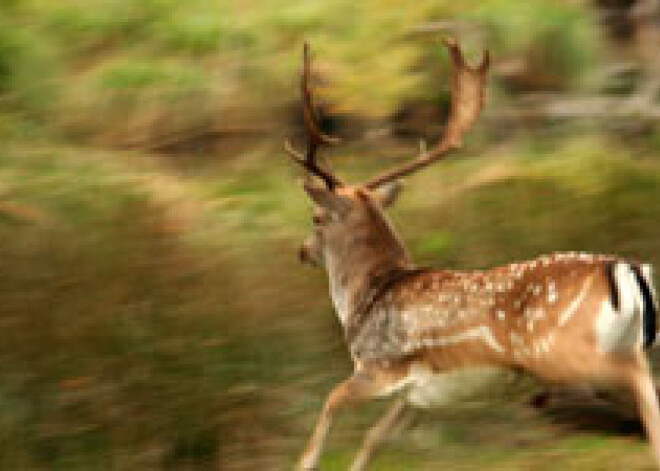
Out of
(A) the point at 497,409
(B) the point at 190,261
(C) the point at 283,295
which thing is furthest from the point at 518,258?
(B) the point at 190,261

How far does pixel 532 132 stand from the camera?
9.05 meters

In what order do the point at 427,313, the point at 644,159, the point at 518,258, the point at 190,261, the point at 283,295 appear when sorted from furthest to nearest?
the point at 644,159, the point at 518,258, the point at 283,295, the point at 190,261, the point at 427,313

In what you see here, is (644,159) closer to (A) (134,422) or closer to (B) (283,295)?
(B) (283,295)

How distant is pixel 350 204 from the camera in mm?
6762

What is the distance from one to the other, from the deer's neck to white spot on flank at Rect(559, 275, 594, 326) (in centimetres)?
100

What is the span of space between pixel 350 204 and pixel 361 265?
235 mm

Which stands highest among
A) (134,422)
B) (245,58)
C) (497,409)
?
(245,58)

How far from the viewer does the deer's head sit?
22.1 ft

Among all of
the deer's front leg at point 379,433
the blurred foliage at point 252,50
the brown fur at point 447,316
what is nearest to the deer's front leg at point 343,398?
the brown fur at point 447,316

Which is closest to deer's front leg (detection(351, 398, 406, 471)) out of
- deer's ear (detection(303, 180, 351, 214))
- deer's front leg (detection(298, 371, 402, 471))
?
deer's front leg (detection(298, 371, 402, 471))

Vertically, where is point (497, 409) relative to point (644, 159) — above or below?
below

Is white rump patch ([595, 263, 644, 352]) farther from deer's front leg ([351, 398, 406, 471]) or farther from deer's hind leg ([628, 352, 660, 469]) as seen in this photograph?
deer's front leg ([351, 398, 406, 471])

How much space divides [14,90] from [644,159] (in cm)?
307

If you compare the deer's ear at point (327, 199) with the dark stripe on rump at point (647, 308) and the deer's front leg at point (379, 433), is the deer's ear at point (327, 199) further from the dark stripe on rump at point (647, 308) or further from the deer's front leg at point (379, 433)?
the dark stripe on rump at point (647, 308)
